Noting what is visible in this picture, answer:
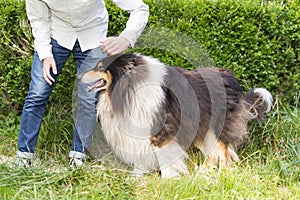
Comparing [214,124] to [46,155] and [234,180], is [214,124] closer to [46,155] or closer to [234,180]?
[234,180]

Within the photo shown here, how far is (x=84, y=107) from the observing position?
425 cm

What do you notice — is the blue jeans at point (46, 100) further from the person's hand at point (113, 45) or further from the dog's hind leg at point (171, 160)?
the dog's hind leg at point (171, 160)

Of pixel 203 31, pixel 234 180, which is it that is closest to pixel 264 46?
pixel 203 31

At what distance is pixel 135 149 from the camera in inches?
164

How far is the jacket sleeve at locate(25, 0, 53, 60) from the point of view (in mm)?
3857

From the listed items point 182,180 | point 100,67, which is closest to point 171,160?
point 182,180

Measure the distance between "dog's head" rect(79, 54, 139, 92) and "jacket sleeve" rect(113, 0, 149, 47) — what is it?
16 centimetres

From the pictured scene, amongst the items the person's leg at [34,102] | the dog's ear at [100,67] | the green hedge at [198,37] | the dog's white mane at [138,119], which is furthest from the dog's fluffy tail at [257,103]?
the person's leg at [34,102]

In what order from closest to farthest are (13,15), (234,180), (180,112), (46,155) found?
(234,180), (180,112), (46,155), (13,15)

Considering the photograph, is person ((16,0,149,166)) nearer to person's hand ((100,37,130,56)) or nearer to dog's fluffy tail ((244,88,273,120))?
person's hand ((100,37,130,56))

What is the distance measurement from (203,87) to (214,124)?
0.39m

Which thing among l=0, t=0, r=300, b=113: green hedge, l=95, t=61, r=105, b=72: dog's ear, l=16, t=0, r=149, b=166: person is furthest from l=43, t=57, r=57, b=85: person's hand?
l=0, t=0, r=300, b=113: green hedge

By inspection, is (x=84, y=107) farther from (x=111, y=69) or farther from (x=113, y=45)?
(x=113, y=45)

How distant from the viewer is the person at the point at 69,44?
12.7 ft
